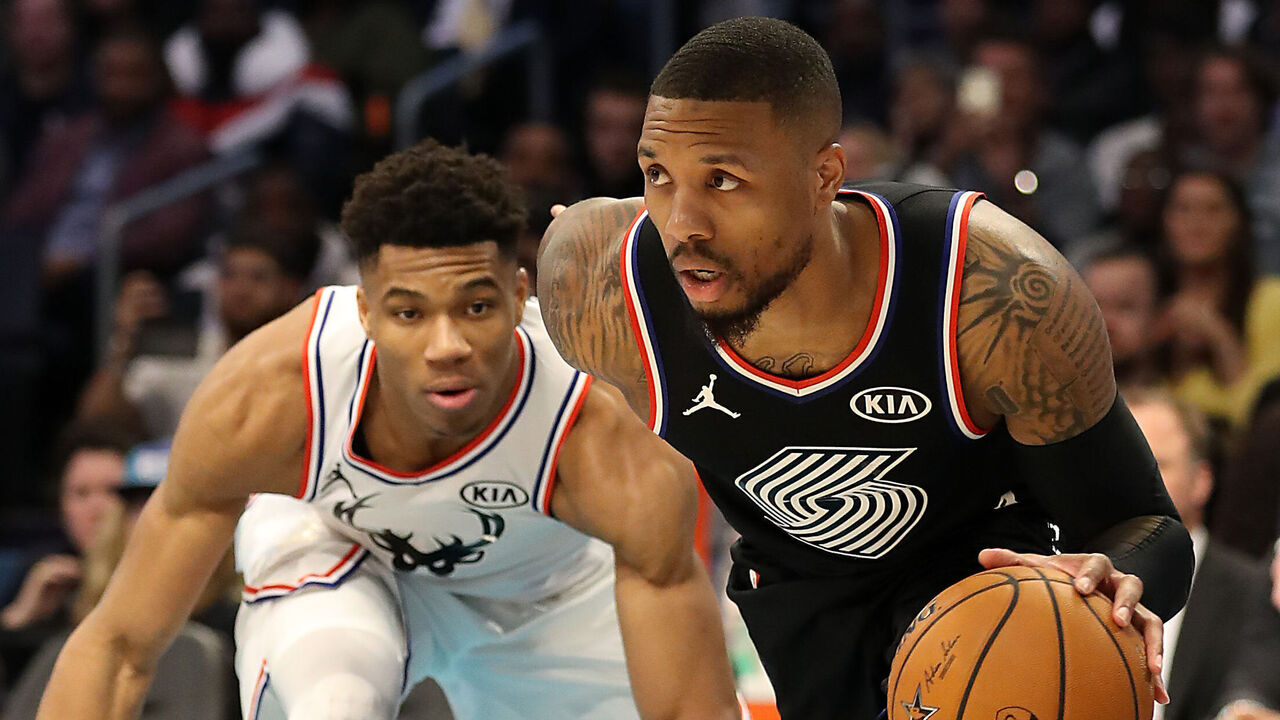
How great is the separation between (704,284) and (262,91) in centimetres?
607

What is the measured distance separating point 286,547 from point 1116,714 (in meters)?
2.09

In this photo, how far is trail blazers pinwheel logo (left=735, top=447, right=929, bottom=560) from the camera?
3027mm

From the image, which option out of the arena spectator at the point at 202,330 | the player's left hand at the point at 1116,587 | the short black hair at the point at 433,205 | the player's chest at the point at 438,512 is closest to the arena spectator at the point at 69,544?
the arena spectator at the point at 202,330

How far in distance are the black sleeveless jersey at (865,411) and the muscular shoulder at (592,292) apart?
67mm

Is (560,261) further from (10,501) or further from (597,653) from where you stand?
(10,501)

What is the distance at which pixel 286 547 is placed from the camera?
4.02 meters

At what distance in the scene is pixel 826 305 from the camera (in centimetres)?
290

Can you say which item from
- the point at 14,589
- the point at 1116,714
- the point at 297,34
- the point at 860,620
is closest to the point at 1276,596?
the point at 860,620

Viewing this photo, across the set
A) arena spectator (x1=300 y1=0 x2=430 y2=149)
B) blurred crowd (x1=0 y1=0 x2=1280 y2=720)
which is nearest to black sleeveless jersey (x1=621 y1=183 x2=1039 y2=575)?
blurred crowd (x1=0 y1=0 x2=1280 y2=720)

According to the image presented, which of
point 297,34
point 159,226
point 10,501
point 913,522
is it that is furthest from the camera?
point 297,34

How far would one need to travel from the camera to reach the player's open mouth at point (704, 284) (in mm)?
2771

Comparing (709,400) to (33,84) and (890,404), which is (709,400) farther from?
(33,84)

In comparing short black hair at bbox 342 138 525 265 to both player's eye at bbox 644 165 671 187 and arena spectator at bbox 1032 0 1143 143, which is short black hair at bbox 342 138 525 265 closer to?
player's eye at bbox 644 165 671 187

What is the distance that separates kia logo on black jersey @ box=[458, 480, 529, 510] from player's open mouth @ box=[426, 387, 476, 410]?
0.22m
